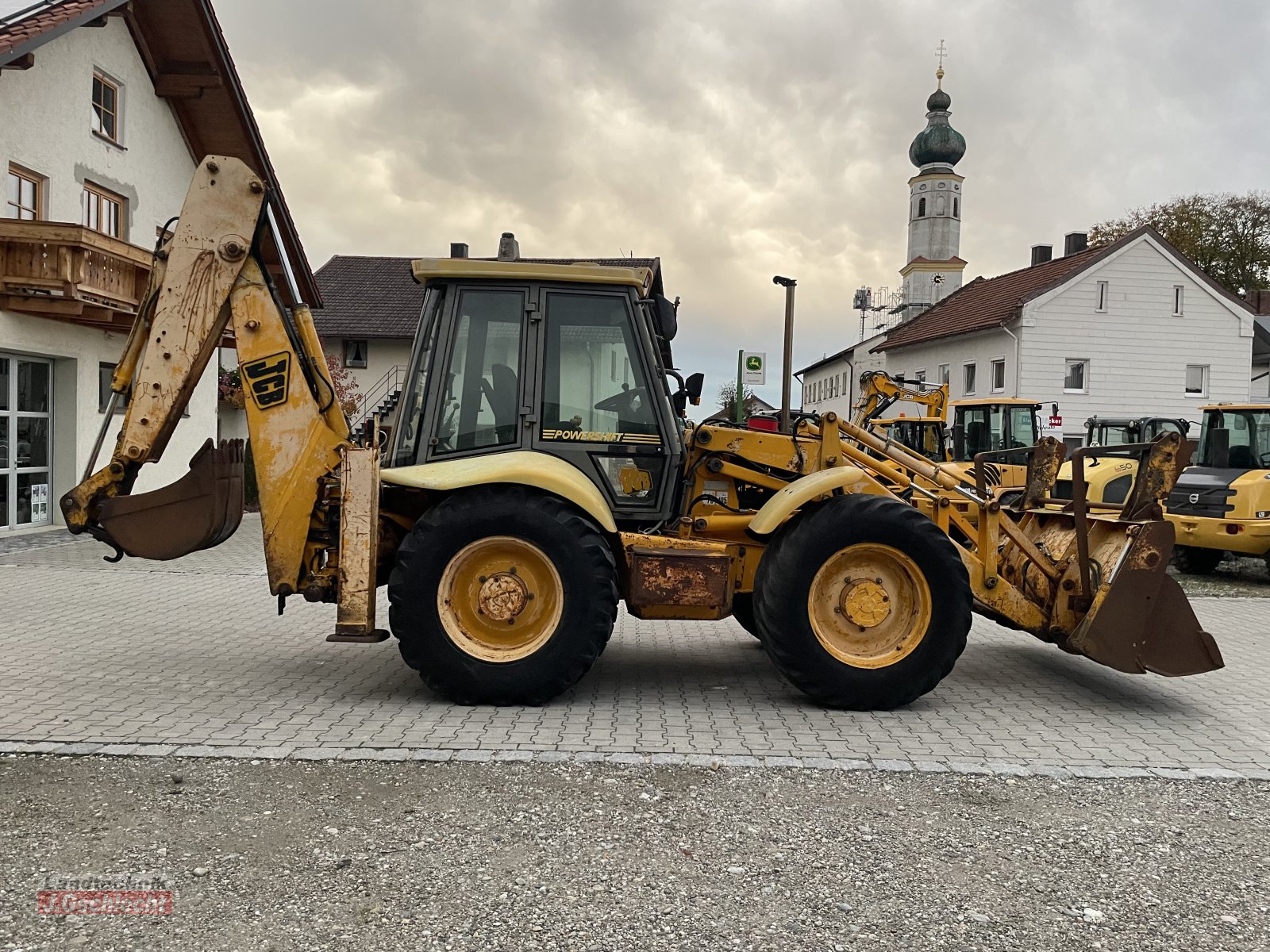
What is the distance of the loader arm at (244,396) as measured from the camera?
5.81 m

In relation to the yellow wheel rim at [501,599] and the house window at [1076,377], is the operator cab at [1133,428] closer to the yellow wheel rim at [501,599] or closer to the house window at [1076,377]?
the yellow wheel rim at [501,599]

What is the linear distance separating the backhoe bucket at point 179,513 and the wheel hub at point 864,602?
3.73 metres

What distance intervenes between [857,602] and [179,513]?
401cm

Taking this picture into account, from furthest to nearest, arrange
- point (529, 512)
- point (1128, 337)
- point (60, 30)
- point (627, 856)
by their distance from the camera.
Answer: point (1128, 337) < point (60, 30) < point (529, 512) < point (627, 856)

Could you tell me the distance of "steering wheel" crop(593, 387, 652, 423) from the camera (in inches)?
239

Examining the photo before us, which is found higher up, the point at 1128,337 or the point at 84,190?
the point at 1128,337

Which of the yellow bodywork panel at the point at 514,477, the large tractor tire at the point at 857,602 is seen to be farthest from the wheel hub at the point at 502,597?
the large tractor tire at the point at 857,602

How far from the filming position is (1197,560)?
13.7 metres

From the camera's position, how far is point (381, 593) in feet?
32.9

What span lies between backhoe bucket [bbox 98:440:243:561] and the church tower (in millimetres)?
59758

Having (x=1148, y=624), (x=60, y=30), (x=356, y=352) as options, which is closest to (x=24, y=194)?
(x=60, y=30)

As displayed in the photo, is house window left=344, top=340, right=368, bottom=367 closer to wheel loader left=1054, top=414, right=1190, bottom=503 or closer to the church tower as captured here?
wheel loader left=1054, top=414, right=1190, bottom=503

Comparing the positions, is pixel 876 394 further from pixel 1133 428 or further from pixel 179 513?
pixel 179 513

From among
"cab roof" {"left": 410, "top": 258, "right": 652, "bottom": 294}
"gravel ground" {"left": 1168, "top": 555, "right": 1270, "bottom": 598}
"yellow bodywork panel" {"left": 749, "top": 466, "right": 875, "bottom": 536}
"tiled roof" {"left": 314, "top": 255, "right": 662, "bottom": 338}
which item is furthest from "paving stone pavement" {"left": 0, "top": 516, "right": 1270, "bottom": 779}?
"tiled roof" {"left": 314, "top": 255, "right": 662, "bottom": 338}
